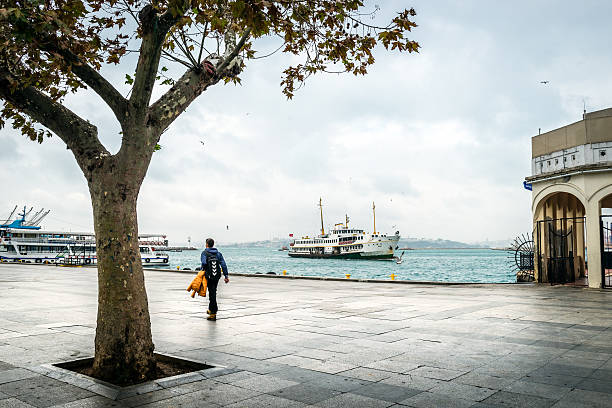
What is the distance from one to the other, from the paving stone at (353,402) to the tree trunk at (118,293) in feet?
7.31

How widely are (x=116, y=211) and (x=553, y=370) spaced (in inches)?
218

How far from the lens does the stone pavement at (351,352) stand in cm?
488

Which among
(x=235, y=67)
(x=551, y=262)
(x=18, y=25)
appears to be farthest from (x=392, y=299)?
(x=18, y=25)

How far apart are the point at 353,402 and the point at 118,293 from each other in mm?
2925

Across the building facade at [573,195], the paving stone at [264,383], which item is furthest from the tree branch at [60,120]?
the building facade at [573,195]

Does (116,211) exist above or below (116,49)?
below

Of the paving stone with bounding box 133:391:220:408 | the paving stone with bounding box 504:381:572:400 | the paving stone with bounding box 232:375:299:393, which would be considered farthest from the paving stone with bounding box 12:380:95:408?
the paving stone with bounding box 504:381:572:400

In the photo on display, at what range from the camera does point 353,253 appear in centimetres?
8875

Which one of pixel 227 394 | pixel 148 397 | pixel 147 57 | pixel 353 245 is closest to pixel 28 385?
pixel 148 397

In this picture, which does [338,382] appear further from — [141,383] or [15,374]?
[15,374]

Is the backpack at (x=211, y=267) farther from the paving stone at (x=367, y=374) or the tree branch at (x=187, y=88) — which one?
the paving stone at (x=367, y=374)

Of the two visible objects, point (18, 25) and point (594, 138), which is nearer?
point (18, 25)

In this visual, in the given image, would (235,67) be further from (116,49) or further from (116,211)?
(116,211)

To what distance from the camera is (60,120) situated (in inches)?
237
